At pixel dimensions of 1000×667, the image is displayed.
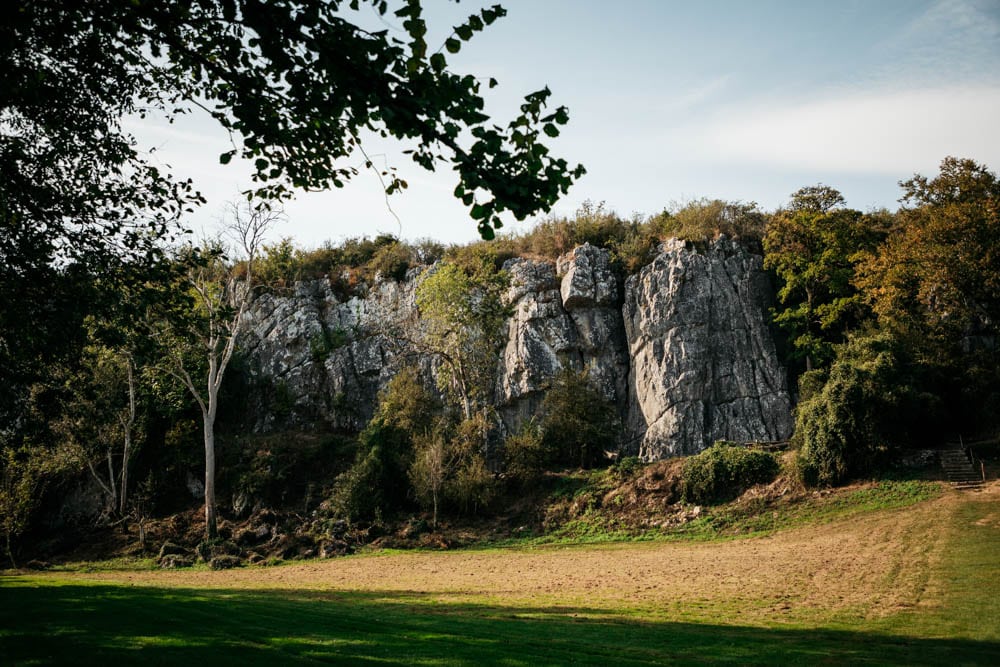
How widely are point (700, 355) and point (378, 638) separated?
2750 centimetres

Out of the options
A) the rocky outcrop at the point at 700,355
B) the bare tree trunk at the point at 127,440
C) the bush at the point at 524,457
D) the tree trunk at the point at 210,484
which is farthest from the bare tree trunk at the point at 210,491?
the rocky outcrop at the point at 700,355

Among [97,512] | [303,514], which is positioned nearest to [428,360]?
[303,514]

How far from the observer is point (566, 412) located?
106 ft

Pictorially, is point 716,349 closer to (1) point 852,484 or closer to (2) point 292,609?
(1) point 852,484

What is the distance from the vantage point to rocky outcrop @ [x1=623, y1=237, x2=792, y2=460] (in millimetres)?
32125

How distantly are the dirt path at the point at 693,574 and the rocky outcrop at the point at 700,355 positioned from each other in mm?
9699

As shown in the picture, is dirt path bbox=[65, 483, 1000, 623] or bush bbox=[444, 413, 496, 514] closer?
dirt path bbox=[65, 483, 1000, 623]

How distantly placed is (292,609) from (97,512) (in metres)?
28.6

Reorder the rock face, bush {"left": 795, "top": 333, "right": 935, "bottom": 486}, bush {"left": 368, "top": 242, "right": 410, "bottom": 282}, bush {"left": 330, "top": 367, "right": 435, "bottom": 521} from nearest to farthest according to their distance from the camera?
bush {"left": 795, "top": 333, "right": 935, "bottom": 486}
bush {"left": 330, "top": 367, "right": 435, "bottom": 521}
the rock face
bush {"left": 368, "top": 242, "right": 410, "bottom": 282}

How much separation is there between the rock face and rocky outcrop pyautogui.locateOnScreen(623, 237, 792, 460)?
0.19 ft

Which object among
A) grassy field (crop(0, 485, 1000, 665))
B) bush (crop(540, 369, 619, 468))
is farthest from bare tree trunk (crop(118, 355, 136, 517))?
bush (crop(540, 369, 619, 468))

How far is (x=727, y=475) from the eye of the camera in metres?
26.8

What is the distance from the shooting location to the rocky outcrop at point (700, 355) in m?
32.1

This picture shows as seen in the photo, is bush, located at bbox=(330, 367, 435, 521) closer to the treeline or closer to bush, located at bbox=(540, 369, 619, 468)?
the treeline
